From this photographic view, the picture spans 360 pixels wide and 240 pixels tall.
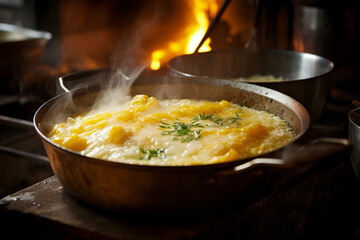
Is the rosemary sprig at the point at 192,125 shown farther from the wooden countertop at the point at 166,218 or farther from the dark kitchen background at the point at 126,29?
the dark kitchen background at the point at 126,29

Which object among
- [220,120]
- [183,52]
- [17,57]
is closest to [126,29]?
[183,52]

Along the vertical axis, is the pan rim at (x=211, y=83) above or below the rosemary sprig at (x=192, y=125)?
above

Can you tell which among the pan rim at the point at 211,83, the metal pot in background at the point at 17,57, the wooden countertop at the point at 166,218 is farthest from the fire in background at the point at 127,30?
the wooden countertop at the point at 166,218

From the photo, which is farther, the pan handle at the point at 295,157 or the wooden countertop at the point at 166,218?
the wooden countertop at the point at 166,218

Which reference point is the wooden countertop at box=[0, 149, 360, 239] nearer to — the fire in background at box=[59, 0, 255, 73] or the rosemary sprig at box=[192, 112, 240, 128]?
the rosemary sprig at box=[192, 112, 240, 128]

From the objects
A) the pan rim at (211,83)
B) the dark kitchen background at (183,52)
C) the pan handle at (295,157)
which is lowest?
the dark kitchen background at (183,52)

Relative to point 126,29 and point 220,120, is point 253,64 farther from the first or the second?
point 126,29

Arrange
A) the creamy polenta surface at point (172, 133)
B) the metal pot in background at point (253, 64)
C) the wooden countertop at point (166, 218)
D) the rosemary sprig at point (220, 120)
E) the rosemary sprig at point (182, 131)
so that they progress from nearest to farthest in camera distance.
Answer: the wooden countertop at point (166, 218) < the creamy polenta surface at point (172, 133) < the rosemary sprig at point (182, 131) < the rosemary sprig at point (220, 120) < the metal pot in background at point (253, 64)
